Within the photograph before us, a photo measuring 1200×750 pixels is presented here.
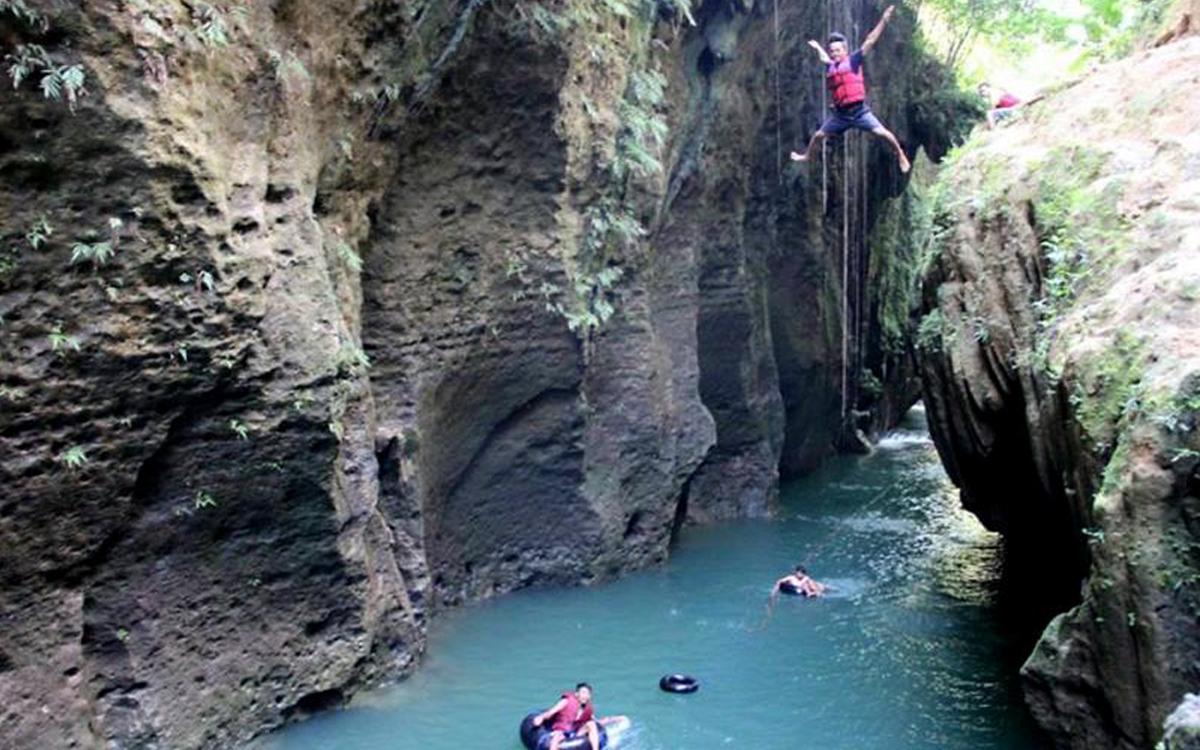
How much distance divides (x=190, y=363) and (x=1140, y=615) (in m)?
7.33

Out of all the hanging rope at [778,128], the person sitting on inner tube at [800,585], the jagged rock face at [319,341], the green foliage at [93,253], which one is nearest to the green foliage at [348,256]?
the jagged rock face at [319,341]

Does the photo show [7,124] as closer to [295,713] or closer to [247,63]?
[247,63]

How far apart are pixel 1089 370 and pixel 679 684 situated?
5.92 meters

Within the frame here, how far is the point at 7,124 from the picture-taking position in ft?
24.7

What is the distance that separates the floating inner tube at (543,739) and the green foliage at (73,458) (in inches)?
191

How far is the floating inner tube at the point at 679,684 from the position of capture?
39.1 feet

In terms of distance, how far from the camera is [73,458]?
27.1 feet

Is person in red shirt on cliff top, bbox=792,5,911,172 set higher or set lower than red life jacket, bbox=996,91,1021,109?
lower

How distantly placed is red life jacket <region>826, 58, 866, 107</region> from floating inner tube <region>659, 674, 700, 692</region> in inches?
289

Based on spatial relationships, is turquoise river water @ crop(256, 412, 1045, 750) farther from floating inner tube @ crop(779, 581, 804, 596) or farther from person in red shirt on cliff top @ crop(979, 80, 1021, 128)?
person in red shirt on cliff top @ crop(979, 80, 1021, 128)

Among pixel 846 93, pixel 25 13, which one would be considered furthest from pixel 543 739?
pixel 846 93

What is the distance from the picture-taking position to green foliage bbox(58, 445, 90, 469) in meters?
8.27

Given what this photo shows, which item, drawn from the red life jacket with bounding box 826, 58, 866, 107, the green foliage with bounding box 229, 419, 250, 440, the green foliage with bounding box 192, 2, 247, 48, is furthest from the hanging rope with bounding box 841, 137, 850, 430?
the green foliage with bounding box 229, 419, 250, 440

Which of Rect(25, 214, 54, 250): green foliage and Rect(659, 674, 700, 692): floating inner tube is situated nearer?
Rect(25, 214, 54, 250): green foliage
